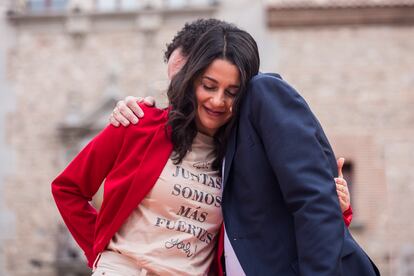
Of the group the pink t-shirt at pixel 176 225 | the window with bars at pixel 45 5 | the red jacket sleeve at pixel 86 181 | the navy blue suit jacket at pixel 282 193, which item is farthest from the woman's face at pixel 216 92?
the window with bars at pixel 45 5

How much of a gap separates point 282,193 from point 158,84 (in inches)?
455

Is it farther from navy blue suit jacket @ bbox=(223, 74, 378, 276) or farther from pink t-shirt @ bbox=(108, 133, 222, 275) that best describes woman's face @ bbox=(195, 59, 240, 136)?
pink t-shirt @ bbox=(108, 133, 222, 275)

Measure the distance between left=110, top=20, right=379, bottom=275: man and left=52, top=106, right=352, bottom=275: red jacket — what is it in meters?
0.32

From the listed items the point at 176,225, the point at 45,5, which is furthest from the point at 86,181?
the point at 45,5

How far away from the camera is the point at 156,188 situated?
3.06 m

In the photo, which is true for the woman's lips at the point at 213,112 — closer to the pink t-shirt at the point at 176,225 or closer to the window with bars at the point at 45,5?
the pink t-shirt at the point at 176,225

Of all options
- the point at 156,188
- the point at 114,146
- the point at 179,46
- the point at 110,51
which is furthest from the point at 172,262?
the point at 110,51

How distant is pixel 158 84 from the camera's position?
14.1 m

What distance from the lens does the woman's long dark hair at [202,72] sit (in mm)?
2990

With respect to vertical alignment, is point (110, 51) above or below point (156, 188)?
below

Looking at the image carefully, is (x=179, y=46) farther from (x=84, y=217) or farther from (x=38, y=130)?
(x=38, y=130)

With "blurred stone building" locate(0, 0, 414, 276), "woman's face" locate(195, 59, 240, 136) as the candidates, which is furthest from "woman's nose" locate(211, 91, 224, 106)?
"blurred stone building" locate(0, 0, 414, 276)

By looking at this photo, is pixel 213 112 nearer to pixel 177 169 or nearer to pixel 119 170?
pixel 177 169

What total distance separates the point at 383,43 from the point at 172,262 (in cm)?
1150
